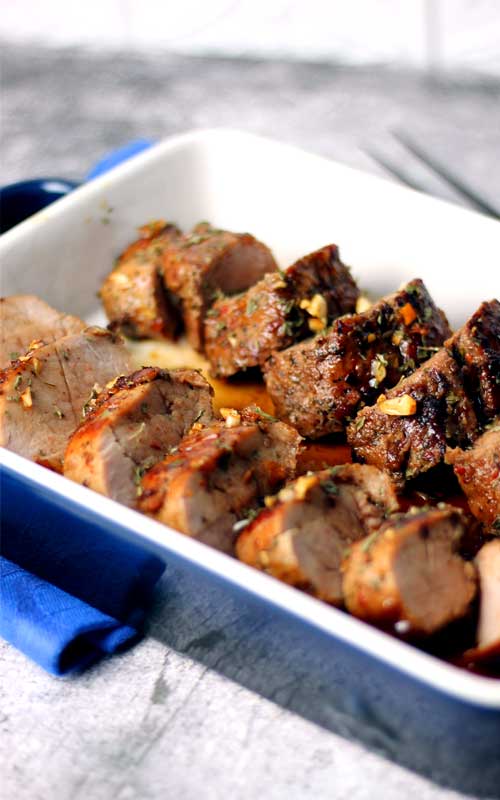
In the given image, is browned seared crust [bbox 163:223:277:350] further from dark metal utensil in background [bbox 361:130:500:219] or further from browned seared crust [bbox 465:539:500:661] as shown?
browned seared crust [bbox 465:539:500:661]

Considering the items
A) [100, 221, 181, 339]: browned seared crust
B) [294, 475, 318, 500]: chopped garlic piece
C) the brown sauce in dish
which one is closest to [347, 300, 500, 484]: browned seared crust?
the brown sauce in dish

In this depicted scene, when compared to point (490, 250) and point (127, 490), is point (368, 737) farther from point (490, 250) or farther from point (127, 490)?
point (490, 250)

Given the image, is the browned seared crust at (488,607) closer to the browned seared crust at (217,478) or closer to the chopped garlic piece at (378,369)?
the browned seared crust at (217,478)

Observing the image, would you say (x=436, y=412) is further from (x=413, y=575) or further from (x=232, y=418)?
(x=413, y=575)

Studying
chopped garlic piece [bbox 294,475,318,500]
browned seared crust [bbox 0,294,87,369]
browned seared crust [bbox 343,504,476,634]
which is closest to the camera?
browned seared crust [bbox 343,504,476,634]

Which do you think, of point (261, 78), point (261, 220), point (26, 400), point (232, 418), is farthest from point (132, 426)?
point (261, 78)
